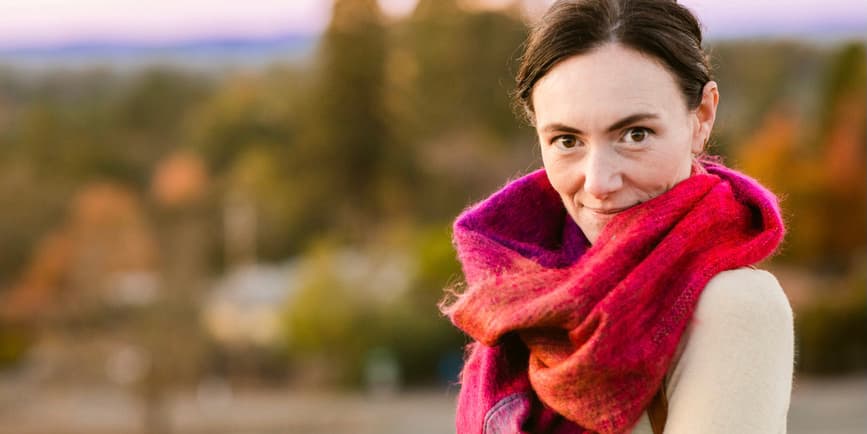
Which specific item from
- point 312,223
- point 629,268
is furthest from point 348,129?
point 629,268

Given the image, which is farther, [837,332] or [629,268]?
[837,332]

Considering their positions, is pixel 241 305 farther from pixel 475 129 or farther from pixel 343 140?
pixel 475 129

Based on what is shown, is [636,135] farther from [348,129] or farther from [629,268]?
[348,129]

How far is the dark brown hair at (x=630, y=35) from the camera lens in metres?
1.25

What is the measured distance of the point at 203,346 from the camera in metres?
28.3

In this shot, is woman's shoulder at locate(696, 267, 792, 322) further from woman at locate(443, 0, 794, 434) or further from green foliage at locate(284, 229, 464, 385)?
green foliage at locate(284, 229, 464, 385)

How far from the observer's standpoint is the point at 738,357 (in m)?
1.16

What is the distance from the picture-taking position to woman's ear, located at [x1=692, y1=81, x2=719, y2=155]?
1.31 m

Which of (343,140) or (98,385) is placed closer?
(98,385)

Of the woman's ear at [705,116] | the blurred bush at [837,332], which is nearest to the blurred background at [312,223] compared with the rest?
the blurred bush at [837,332]

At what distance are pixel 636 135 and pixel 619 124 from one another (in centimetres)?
2

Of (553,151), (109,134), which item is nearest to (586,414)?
(553,151)

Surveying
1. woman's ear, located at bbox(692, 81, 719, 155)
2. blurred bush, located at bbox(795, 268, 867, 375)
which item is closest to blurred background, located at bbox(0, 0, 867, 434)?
blurred bush, located at bbox(795, 268, 867, 375)

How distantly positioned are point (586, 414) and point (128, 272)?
34655 mm
